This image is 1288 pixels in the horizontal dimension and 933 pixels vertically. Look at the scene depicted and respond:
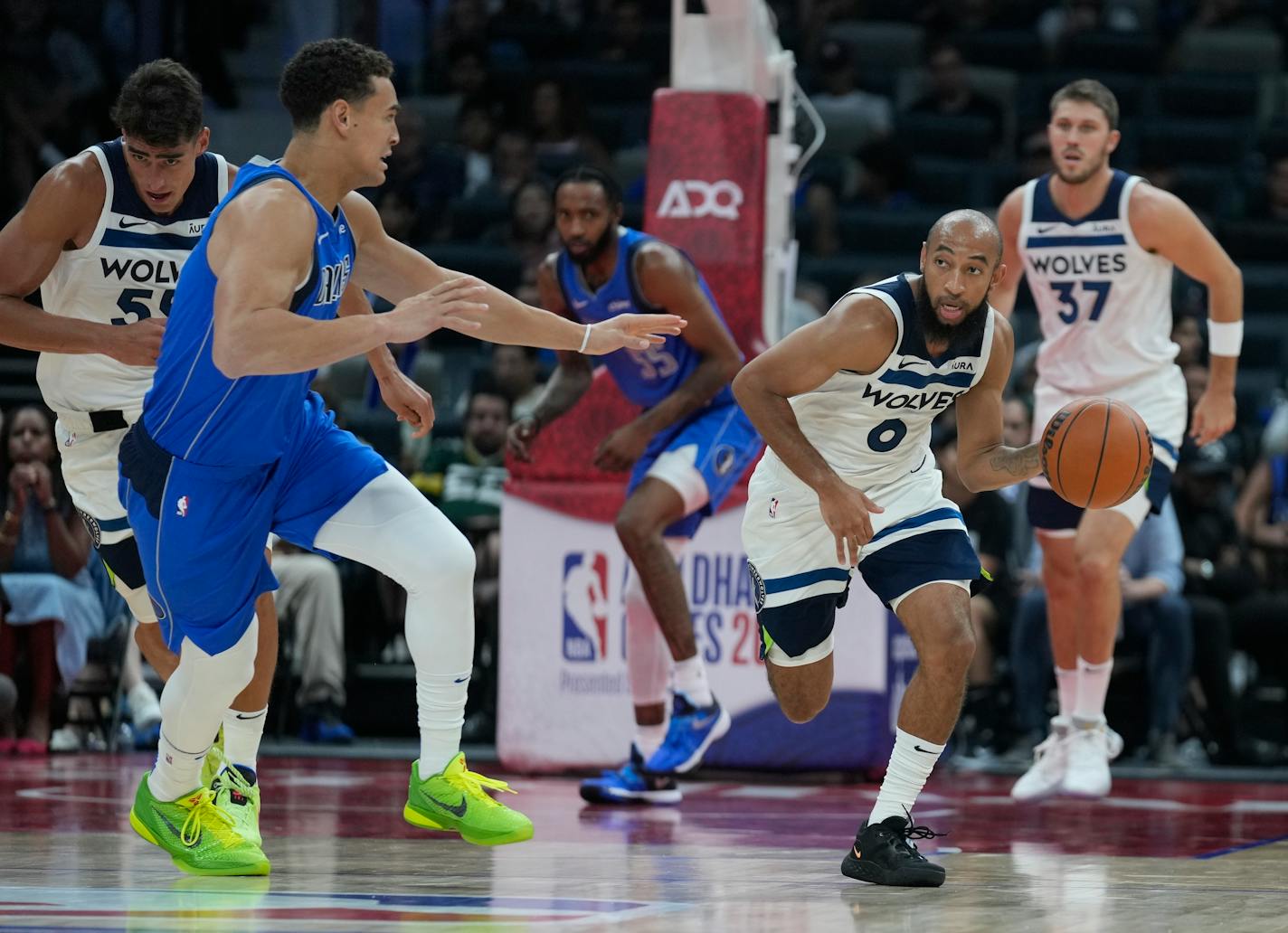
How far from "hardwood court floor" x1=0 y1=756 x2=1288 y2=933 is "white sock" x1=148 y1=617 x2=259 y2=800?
0.23 metres

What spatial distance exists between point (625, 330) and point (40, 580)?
474 centimetres

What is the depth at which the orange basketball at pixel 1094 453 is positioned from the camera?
4961 mm

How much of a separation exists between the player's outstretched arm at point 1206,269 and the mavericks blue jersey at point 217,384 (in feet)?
10.7

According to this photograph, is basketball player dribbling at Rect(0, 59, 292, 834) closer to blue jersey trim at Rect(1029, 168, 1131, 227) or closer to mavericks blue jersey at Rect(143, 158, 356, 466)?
mavericks blue jersey at Rect(143, 158, 356, 466)

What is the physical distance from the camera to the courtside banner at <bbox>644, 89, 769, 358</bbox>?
7.64 m

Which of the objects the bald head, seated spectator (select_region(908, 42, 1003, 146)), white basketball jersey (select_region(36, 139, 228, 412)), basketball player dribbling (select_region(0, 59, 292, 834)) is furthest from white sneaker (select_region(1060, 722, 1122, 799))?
seated spectator (select_region(908, 42, 1003, 146))

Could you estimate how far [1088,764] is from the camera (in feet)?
22.0

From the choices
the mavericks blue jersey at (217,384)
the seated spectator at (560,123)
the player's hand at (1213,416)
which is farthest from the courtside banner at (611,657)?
the seated spectator at (560,123)

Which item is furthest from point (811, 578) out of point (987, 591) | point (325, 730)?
point (325, 730)

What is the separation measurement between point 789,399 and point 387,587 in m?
4.37

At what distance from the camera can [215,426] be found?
4.50 meters

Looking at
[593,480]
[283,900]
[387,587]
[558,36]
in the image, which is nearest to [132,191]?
[283,900]

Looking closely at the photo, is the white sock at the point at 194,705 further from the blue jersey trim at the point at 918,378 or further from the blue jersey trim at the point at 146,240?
the blue jersey trim at the point at 918,378

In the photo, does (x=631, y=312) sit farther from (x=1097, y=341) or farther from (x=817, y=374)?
(x=817, y=374)
